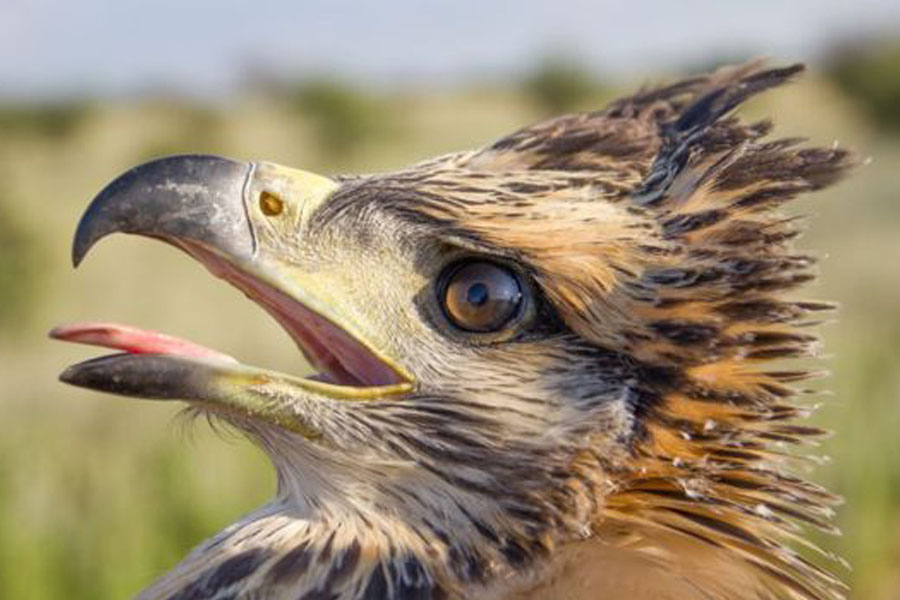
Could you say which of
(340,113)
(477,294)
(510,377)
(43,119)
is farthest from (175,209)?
(43,119)

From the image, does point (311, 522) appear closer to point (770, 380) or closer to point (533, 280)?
point (533, 280)

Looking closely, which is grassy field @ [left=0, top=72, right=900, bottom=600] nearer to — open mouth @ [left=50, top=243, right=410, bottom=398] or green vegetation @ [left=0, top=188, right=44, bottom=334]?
green vegetation @ [left=0, top=188, right=44, bottom=334]

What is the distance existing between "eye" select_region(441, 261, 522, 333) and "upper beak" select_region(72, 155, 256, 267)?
1.55ft

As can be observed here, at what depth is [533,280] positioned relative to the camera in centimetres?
316

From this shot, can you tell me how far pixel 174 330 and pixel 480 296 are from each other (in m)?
21.3

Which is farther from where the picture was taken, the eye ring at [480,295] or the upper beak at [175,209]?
the eye ring at [480,295]

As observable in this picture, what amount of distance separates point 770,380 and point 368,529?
0.99m

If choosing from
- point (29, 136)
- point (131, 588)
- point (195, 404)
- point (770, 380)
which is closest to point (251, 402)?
point (195, 404)

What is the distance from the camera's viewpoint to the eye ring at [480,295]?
3156 mm

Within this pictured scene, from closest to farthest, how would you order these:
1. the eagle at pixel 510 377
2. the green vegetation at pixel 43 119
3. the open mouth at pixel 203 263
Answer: the open mouth at pixel 203 263 < the eagle at pixel 510 377 < the green vegetation at pixel 43 119

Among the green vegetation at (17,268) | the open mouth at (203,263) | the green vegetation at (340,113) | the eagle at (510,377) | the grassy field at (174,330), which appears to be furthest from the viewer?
the green vegetation at (340,113)

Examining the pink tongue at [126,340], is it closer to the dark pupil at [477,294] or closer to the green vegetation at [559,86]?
the dark pupil at [477,294]

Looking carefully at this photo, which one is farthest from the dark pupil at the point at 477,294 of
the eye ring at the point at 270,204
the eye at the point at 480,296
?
the eye ring at the point at 270,204

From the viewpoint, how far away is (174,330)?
2391 cm
